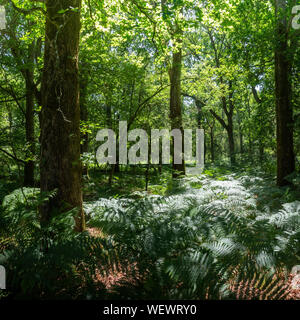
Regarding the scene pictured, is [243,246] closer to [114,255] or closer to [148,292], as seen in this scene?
[148,292]

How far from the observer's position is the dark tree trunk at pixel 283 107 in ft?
22.1

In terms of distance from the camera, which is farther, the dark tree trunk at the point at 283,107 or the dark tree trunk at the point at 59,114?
the dark tree trunk at the point at 283,107

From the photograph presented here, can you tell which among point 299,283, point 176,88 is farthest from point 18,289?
point 176,88

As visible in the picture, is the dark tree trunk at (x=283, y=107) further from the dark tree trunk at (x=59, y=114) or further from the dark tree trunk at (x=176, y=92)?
the dark tree trunk at (x=59, y=114)

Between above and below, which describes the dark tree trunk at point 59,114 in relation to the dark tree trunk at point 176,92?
below

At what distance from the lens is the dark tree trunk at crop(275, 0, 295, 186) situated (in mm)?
6727

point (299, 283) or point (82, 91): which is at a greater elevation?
point (82, 91)

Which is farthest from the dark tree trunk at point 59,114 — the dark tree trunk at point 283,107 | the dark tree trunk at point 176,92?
the dark tree trunk at point 283,107

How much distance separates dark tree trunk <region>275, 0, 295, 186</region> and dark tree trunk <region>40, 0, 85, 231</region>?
6094 millimetres

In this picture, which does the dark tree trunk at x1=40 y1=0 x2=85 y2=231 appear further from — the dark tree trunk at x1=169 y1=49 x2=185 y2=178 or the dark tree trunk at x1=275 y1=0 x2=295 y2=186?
the dark tree trunk at x1=275 y1=0 x2=295 y2=186

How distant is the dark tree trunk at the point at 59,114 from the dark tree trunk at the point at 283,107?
6094 millimetres

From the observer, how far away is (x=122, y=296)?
6.08ft
